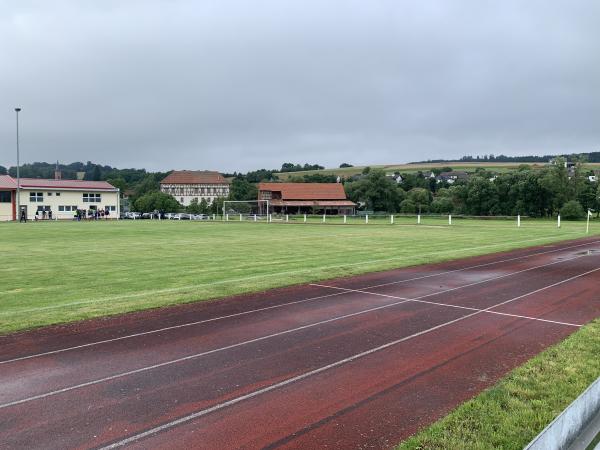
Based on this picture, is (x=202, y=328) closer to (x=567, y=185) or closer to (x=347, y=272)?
(x=347, y=272)

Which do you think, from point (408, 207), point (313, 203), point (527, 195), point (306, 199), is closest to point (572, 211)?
point (527, 195)

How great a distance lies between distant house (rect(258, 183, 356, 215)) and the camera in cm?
9988

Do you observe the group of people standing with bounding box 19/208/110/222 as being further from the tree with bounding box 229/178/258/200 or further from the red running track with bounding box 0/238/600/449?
the red running track with bounding box 0/238/600/449

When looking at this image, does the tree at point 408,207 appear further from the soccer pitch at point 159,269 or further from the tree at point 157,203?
the soccer pitch at point 159,269

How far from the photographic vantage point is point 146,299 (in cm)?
1149

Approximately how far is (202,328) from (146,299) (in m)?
3.00

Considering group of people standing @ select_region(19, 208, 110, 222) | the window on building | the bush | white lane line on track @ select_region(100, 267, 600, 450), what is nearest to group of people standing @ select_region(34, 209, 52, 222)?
group of people standing @ select_region(19, 208, 110, 222)

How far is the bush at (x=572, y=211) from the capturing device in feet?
221

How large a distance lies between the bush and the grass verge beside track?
69058mm

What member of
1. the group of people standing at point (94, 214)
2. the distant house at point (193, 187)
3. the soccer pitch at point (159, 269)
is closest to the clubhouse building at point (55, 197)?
the group of people standing at point (94, 214)

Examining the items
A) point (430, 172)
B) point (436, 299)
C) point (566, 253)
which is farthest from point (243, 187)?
point (436, 299)

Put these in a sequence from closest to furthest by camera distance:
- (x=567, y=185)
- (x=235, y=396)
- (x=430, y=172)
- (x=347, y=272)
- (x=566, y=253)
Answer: (x=235, y=396) < (x=347, y=272) < (x=566, y=253) < (x=567, y=185) < (x=430, y=172)

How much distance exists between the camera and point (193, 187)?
167 metres

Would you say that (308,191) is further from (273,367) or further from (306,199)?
(273,367)
